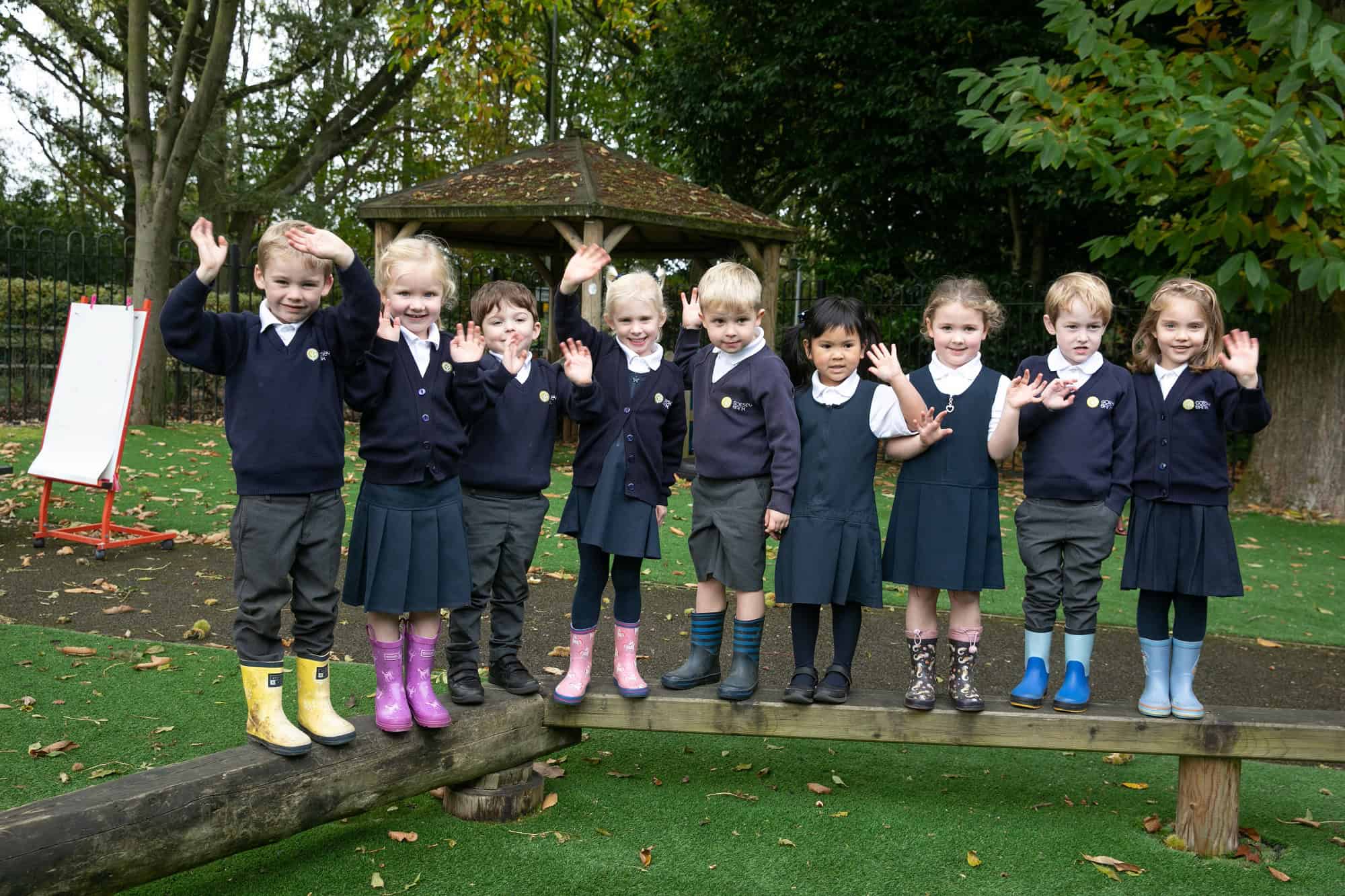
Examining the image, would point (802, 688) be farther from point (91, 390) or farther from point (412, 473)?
point (91, 390)

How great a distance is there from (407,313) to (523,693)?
1369mm

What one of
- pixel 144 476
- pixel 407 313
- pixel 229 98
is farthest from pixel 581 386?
pixel 229 98

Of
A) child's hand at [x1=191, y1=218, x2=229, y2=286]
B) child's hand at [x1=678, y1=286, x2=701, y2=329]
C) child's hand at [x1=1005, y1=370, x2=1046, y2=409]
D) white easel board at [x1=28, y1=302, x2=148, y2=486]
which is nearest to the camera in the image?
child's hand at [x1=191, y1=218, x2=229, y2=286]

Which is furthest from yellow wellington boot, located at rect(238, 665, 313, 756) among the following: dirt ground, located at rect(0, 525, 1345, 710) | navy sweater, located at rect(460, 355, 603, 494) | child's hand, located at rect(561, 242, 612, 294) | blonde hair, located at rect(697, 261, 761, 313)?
dirt ground, located at rect(0, 525, 1345, 710)

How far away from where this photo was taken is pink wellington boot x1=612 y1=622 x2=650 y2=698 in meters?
3.83

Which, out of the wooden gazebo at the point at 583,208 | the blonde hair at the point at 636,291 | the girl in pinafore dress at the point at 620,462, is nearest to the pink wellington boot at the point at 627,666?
the girl in pinafore dress at the point at 620,462

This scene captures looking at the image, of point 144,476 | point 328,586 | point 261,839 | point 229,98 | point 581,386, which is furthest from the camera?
point 229,98

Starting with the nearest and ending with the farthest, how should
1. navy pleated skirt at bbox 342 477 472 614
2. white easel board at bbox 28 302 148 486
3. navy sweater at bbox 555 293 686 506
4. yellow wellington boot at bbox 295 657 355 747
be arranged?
yellow wellington boot at bbox 295 657 355 747, navy pleated skirt at bbox 342 477 472 614, navy sweater at bbox 555 293 686 506, white easel board at bbox 28 302 148 486

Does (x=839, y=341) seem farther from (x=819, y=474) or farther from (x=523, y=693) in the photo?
(x=523, y=693)

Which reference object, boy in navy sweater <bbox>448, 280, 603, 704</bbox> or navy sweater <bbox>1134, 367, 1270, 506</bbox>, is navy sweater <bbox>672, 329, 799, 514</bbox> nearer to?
boy in navy sweater <bbox>448, 280, 603, 704</bbox>

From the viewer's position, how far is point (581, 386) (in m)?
3.78

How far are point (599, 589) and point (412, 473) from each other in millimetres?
888

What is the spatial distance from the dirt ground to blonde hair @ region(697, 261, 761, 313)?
191 cm

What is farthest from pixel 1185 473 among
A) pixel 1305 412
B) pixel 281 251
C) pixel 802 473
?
pixel 1305 412
